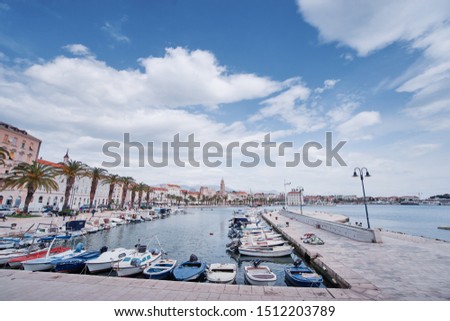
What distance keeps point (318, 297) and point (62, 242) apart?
105 ft

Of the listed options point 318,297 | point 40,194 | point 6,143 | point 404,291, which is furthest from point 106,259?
point 40,194

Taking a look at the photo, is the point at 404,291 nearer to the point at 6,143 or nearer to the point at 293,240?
the point at 293,240

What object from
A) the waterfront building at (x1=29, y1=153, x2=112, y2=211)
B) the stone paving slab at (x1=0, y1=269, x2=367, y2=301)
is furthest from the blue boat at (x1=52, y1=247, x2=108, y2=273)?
the waterfront building at (x1=29, y1=153, x2=112, y2=211)

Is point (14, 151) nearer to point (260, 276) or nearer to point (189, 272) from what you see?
point (189, 272)

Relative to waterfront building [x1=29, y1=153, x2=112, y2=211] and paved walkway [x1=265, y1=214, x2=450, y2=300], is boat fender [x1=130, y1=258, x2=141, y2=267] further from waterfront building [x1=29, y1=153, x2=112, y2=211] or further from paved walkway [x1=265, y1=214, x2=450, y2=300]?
waterfront building [x1=29, y1=153, x2=112, y2=211]

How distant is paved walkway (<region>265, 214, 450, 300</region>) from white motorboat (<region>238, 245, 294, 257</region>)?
218 cm

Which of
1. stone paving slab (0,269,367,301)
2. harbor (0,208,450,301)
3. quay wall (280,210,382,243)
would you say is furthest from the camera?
quay wall (280,210,382,243)

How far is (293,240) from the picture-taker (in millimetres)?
25969

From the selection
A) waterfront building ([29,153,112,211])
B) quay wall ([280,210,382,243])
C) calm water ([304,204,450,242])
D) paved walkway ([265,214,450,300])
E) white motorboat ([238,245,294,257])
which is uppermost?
waterfront building ([29,153,112,211])

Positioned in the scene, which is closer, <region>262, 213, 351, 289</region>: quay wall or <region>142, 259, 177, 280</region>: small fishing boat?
<region>262, 213, 351, 289</region>: quay wall

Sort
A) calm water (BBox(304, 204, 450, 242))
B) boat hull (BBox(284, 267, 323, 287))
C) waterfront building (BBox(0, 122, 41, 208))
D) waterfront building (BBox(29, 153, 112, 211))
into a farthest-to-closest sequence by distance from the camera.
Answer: waterfront building (BBox(29, 153, 112, 211)), waterfront building (BBox(0, 122, 41, 208)), calm water (BBox(304, 204, 450, 242)), boat hull (BBox(284, 267, 323, 287))

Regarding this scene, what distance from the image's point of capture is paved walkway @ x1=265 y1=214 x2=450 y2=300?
31.2ft

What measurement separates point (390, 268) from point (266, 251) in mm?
11458

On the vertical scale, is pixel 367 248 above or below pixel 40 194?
below
